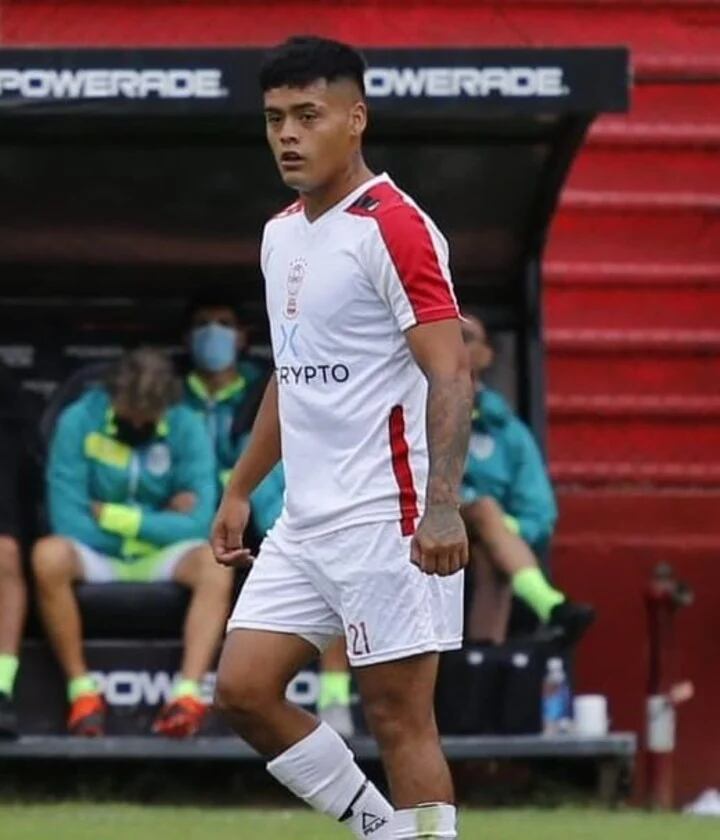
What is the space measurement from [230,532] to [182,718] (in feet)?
11.1

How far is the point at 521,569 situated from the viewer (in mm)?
9922

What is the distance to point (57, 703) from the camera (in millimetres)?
9812

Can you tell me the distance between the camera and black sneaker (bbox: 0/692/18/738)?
9.59 meters

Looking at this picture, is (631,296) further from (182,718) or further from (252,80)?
(182,718)

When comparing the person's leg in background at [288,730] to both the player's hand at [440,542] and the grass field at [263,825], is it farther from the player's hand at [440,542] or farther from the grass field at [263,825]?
the grass field at [263,825]

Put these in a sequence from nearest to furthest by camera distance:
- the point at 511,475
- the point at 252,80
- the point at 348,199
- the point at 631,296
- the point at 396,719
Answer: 1. the point at 396,719
2. the point at 348,199
3. the point at 252,80
4. the point at 511,475
5. the point at 631,296

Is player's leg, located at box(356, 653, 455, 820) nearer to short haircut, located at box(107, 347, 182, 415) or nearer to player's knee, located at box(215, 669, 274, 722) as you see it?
player's knee, located at box(215, 669, 274, 722)

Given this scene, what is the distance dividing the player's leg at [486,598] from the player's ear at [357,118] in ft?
14.0

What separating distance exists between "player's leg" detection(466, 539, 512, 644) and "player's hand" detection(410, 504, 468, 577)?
4.50m

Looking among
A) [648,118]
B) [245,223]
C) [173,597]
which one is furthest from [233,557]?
[648,118]

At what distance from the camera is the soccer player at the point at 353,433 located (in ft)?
18.9

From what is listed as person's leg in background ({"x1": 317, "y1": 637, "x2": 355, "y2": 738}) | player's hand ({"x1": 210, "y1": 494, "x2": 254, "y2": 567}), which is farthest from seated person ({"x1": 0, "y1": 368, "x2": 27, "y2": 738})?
player's hand ({"x1": 210, "y1": 494, "x2": 254, "y2": 567})

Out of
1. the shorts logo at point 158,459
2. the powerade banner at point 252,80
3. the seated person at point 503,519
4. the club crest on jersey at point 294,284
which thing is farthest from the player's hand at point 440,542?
the shorts logo at point 158,459

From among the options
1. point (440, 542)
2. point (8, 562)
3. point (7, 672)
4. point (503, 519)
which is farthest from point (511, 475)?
point (440, 542)
